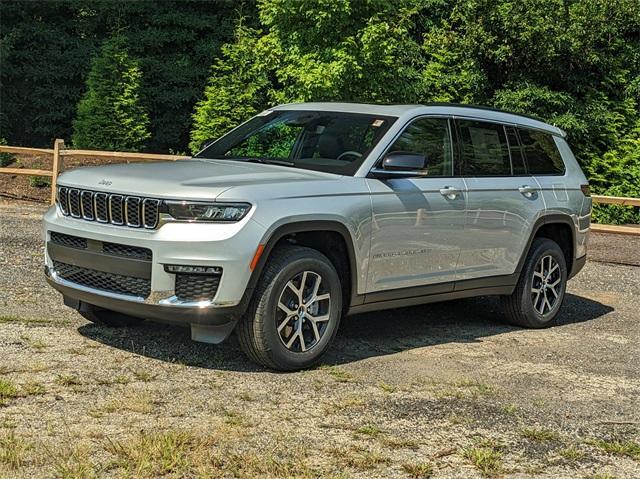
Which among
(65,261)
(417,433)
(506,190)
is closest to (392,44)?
(506,190)

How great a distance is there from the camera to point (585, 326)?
9367 mm

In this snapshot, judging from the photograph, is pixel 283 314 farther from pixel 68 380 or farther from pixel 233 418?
pixel 68 380

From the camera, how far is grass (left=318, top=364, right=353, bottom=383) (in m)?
6.54

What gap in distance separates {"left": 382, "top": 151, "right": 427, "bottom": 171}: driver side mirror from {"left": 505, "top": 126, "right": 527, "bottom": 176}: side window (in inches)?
73.3

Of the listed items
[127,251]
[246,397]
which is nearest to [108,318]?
[127,251]

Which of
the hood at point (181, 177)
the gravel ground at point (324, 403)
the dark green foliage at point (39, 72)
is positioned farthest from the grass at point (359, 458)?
the dark green foliage at point (39, 72)

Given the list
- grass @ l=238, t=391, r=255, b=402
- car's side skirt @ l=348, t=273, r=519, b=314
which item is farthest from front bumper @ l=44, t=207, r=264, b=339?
car's side skirt @ l=348, t=273, r=519, b=314

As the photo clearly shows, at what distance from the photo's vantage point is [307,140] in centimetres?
773

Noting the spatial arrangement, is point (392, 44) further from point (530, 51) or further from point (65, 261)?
point (65, 261)

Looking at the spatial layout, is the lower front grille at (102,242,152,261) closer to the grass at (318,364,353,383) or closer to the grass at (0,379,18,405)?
the grass at (0,379,18,405)

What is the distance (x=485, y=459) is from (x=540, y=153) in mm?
4724

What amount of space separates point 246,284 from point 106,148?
16.9 metres

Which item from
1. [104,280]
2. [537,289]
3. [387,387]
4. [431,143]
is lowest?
[387,387]

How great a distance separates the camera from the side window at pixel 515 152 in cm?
873
